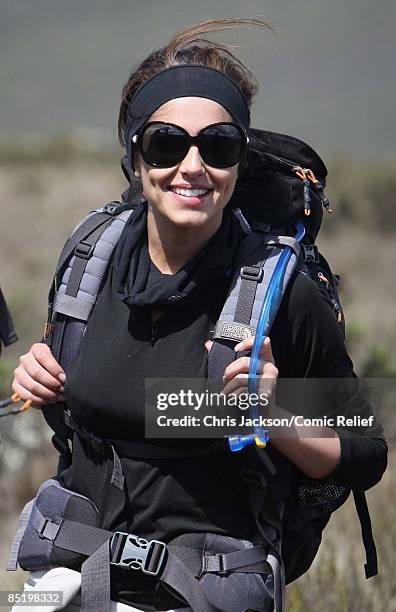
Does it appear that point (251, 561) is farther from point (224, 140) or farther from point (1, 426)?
point (1, 426)

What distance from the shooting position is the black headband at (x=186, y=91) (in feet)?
7.02

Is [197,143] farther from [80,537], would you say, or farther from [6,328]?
[6,328]

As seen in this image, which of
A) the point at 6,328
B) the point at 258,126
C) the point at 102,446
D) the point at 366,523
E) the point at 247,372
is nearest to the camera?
the point at 247,372

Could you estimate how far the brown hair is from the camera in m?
2.24

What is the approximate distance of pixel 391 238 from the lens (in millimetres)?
17344

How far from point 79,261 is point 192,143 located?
363 millimetres

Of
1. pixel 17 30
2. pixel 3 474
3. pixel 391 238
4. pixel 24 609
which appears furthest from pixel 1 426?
pixel 17 30

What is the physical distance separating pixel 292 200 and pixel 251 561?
2.57ft

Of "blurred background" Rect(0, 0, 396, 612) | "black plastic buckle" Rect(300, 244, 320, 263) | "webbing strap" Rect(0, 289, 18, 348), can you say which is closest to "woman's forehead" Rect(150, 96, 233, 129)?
"blurred background" Rect(0, 0, 396, 612)

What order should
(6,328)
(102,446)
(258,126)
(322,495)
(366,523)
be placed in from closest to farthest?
1. (102,446)
2. (322,495)
3. (366,523)
4. (6,328)
5. (258,126)

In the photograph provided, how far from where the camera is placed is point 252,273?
2.08 metres

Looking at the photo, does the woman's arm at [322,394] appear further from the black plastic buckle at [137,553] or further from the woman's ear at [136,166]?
the woman's ear at [136,166]

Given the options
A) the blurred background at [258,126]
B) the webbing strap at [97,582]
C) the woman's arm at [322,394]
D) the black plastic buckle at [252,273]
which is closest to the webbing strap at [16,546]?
the webbing strap at [97,582]

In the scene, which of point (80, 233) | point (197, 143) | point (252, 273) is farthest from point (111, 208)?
point (252, 273)
